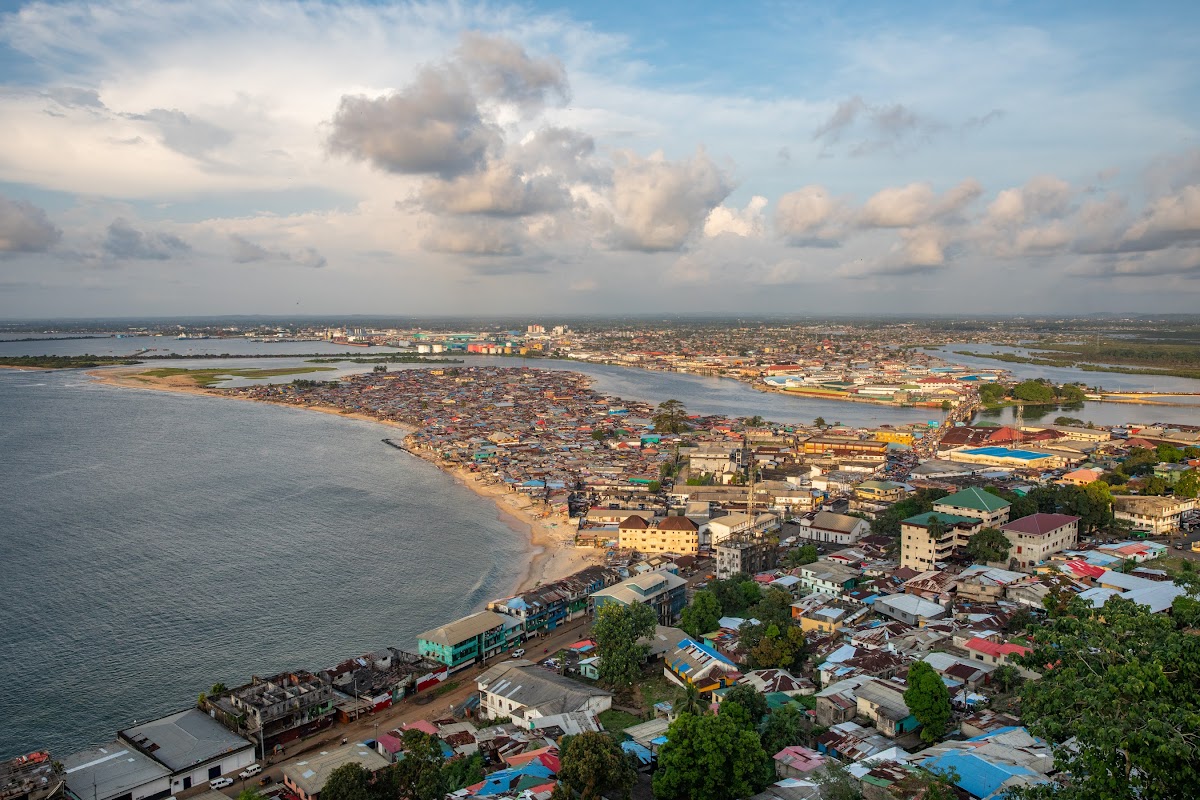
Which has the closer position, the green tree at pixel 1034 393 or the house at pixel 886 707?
the house at pixel 886 707

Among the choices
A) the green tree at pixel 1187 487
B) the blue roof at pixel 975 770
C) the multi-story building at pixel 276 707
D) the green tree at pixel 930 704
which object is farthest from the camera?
the green tree at pixel 1187 487

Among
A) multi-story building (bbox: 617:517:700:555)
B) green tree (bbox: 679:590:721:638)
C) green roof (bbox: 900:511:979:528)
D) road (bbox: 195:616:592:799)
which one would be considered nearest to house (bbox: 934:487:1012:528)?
green roof (bbox: 900:511:979:528)

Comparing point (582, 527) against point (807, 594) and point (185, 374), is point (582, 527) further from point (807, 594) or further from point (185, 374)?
point (185, 374)

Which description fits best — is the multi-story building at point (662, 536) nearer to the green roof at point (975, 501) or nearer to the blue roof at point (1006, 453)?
the green roof at point (975, 501)

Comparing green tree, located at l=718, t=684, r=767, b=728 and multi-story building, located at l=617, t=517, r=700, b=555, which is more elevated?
green tree, located at l=718, t=684, r=767, b=728

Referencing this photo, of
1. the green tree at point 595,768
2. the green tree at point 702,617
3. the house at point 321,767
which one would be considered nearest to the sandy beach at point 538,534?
the green tree at point 702,617

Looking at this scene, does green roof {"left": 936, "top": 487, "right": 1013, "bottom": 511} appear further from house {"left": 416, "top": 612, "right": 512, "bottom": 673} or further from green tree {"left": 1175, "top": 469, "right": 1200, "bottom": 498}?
house {"left": 416, "top": 612, "right": 512, "bottom": 673}

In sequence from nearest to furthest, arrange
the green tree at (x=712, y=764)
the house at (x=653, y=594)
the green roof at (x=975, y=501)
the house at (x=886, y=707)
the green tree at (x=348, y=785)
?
the green tree at (x=348, y=785), the green tree at (x=712, y=764), the house at (x=886, y=707), the house at (x=653, y=594), the green roof at (x=975, y=501)
